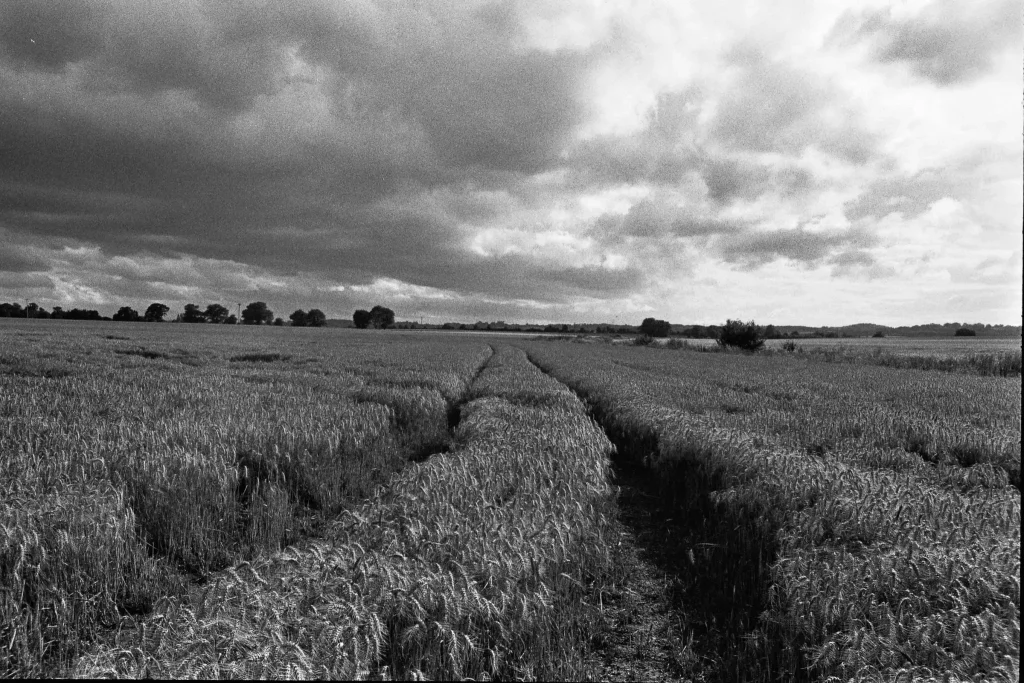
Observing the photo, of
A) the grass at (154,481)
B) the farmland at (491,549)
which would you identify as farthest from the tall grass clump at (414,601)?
the grass at (154,481)

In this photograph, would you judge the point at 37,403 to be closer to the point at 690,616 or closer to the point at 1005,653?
the point at 690,616

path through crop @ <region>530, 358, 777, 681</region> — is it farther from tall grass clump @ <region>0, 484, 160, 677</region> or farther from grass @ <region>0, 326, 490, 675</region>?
tall grass clump @ <region>0, 484, 160, 677</region>

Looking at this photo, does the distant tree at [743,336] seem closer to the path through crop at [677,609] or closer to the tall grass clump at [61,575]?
the path through crop at [677,609]

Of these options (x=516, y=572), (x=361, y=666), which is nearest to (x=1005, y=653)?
(x=516, y=572)

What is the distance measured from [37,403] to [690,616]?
13.2 metres

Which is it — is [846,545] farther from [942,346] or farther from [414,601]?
[942,346]

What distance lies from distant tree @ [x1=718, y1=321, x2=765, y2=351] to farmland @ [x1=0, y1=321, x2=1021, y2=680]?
71433mm

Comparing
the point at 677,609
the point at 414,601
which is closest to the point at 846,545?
the point at 677,609

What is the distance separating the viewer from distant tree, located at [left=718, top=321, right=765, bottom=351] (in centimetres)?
7900

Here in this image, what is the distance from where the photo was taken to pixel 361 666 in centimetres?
341

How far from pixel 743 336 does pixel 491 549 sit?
268ft

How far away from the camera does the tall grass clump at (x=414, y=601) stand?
3.38 meters

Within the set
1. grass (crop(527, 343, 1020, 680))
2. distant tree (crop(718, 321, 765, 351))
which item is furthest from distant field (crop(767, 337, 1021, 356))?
grass (crop(527, 343, 1020, 680))

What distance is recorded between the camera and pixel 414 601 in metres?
4.06
